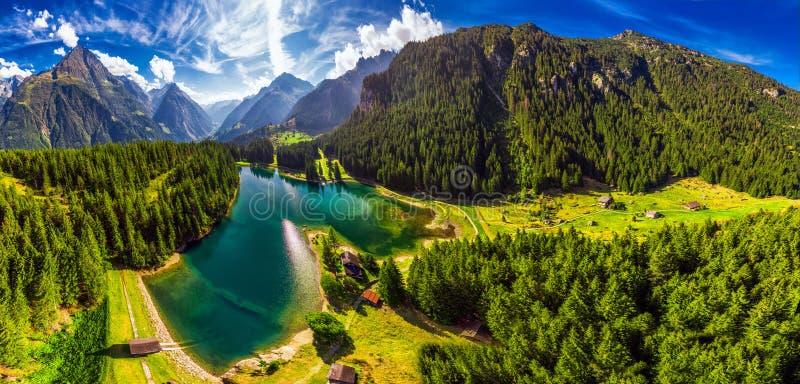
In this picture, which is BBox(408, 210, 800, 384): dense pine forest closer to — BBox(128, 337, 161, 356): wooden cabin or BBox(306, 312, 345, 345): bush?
BBox(306, 312, 345, 345): bush

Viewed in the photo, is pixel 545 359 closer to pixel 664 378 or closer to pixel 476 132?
pixel 664 378

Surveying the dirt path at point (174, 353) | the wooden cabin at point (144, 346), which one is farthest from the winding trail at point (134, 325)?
the dirt path at point (174, 353)

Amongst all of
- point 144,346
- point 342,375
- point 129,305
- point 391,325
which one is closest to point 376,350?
point 391,325

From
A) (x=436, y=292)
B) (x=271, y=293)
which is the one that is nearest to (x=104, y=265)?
(x=271, y=293)

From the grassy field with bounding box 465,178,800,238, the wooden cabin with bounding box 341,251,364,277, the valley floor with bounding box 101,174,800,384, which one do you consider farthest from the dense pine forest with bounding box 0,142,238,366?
the grassy field with bounding box 465,178,800,238

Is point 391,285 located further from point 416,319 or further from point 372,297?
point 416,319

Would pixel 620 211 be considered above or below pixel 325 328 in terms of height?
above
